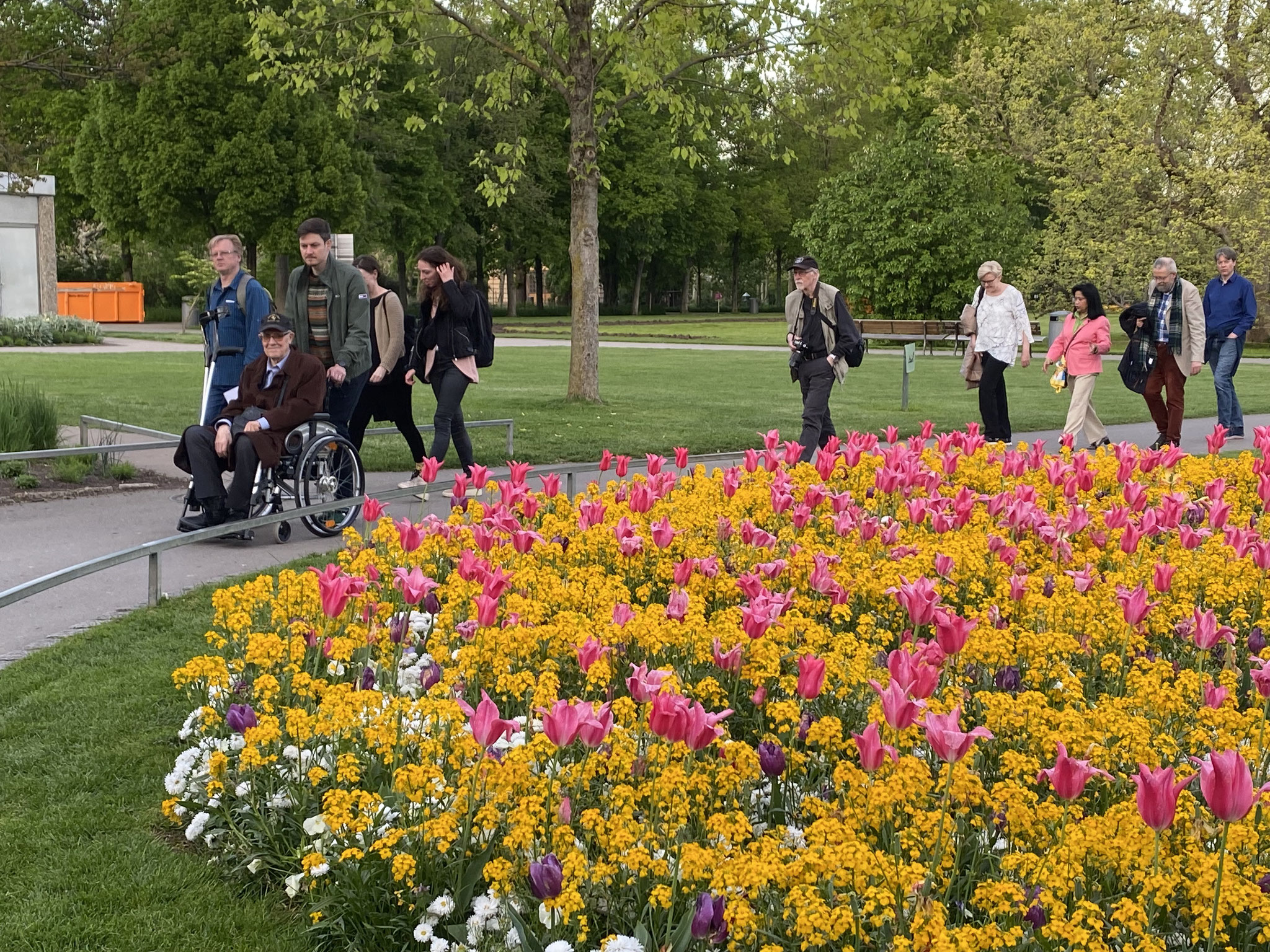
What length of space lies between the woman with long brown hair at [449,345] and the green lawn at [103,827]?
196 inches

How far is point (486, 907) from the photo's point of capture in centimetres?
323

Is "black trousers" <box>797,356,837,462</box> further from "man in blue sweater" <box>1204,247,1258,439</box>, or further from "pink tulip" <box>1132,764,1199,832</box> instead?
"pink tulip" <box>1132,764,1199,832</box>

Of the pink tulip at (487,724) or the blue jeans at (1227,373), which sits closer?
the pink tulip at (487,724)

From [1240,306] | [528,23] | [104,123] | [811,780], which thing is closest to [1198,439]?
[1240,306]

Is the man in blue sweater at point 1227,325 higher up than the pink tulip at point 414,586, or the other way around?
the man in blue sweater at point 1227,325

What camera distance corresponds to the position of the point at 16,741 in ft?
15.7

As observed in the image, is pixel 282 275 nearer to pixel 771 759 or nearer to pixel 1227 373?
pixel 1227 373

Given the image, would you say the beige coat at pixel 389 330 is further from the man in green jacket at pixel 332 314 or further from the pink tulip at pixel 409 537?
the pink tulip at pixel 409 537

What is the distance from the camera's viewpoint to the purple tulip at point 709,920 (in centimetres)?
291

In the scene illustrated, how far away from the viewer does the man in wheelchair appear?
8.84 m

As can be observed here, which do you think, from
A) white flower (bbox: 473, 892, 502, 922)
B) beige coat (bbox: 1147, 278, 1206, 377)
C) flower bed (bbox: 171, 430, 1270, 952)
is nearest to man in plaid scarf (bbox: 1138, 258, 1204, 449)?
beige coat (bbox: 1147, 278, 1206, 377)

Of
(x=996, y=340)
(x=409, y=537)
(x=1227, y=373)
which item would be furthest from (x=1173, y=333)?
(x=409, y=537)

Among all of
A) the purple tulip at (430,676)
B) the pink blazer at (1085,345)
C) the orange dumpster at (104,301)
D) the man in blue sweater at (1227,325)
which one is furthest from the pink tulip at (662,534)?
the orange dumpster at (104,301)

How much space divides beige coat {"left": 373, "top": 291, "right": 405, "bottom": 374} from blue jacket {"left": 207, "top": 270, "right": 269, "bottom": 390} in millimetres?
1348
